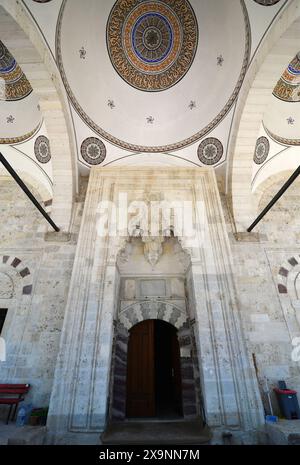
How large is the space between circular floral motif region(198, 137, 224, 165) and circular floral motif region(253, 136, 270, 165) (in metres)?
0.77

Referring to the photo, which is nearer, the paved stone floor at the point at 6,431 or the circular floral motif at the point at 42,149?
the paved stone floor at the point at 6,431

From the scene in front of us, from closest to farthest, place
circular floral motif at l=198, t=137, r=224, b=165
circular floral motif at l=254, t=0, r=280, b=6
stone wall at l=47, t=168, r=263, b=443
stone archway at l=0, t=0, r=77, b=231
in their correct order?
stone wall at l=47, t=168, r=263, b=443, stone archway at l=0, t=0, r=77, b=231, circular floral motif at l=254, t=0, r=280, b=6, circular floral motif at l=198, t=137, r=224, b=165

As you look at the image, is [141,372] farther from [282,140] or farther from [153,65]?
[153,65]

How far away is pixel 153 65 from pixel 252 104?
2.03m

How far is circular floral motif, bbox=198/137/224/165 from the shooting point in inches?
192

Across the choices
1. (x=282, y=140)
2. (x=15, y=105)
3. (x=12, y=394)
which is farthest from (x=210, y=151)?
(x=12, y=394)

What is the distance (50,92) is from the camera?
13.0ft

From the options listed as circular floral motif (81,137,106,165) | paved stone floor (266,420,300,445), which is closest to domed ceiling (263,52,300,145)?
circular floral motif (81,137,106,165)

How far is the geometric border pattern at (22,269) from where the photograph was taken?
424 centimetres

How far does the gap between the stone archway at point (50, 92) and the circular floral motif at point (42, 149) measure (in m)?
0.43

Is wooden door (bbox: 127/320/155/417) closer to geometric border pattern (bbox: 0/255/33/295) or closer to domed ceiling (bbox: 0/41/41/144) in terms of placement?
geometric border pattern (bbox: 0/255/33/295)

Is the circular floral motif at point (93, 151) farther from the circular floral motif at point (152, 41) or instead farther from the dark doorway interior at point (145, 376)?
the dark doorway interior at point (145, 376)

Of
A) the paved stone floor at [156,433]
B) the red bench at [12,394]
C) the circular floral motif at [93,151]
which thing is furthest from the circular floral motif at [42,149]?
the paved stone floor at [156,433]
